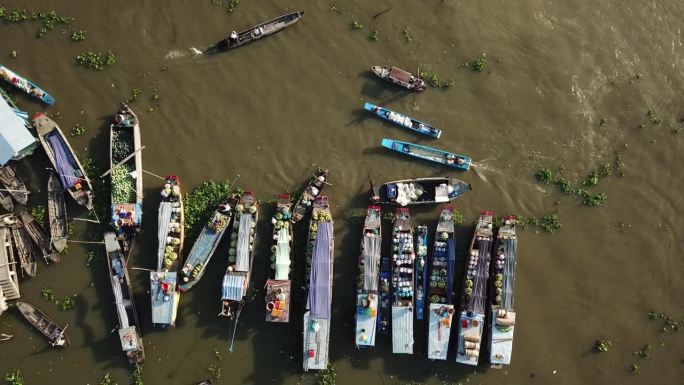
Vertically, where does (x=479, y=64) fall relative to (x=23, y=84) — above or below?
above

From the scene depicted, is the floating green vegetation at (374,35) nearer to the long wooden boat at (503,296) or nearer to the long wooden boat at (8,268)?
the long wooden boat at (503,296)

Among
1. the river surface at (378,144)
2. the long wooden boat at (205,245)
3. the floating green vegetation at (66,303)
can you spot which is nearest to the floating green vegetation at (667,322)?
the river surface at (378,144)

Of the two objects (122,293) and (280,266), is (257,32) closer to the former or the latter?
(280,266)

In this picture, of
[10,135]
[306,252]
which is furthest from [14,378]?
[306,252]

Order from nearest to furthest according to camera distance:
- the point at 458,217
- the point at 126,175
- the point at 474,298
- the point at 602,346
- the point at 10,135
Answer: the point at 10,135, the point at 474,298, the point at 126,175, the point at 602,346, the point at 458,217

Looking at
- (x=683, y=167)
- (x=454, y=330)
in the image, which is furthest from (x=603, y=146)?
(x=454, y=330)

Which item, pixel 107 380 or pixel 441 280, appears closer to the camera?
pixel 441 280
